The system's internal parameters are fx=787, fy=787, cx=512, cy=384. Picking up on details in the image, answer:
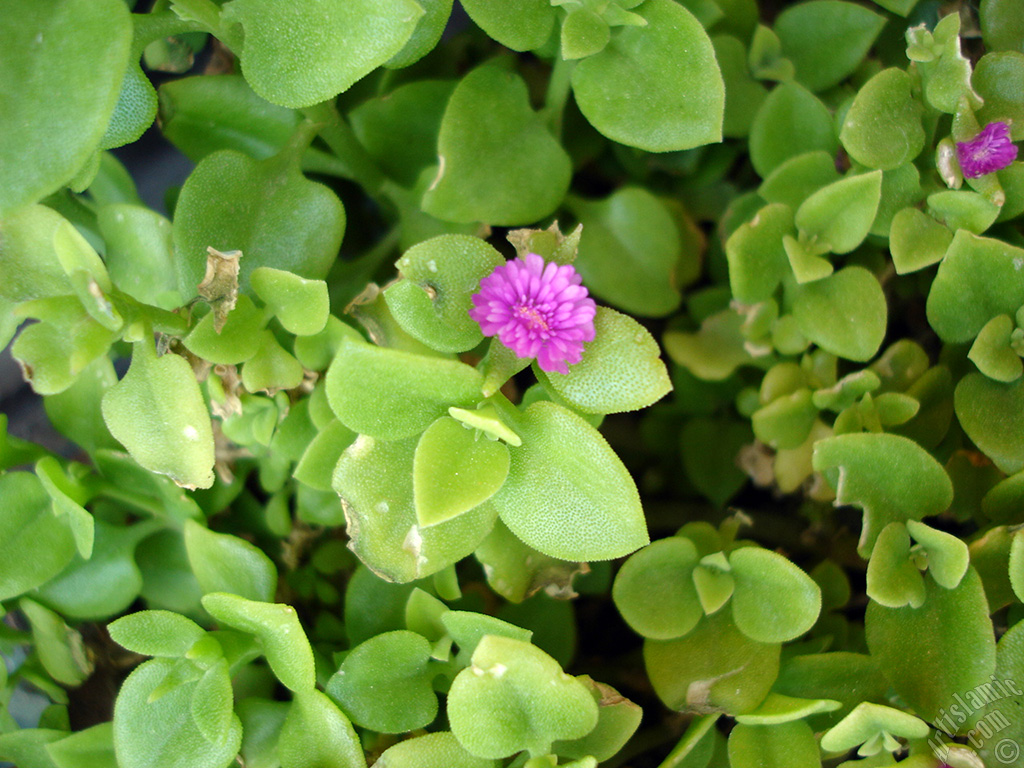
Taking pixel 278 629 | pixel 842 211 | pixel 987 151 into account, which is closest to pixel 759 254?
pixel 842 211

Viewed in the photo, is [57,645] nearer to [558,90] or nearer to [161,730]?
[161,730]

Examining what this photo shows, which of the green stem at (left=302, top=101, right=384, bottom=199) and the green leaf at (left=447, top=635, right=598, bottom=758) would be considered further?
the green stem at (left=302, top=101, right=384, bottom=199)

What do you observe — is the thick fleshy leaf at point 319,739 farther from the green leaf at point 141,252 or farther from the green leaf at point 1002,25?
the green leaf at point 1002,25

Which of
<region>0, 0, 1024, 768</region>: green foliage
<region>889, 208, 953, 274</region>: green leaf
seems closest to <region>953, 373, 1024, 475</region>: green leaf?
<region>0, 0, 1024, 768</region>: green foliage

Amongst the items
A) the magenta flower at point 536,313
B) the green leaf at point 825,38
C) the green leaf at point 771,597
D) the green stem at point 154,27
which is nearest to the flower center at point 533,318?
the magenta flower at point 536,313

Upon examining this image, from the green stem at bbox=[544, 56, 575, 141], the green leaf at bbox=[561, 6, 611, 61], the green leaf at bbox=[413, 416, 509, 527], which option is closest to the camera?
the green leaf at bbox=[413, 416, 509, 527]

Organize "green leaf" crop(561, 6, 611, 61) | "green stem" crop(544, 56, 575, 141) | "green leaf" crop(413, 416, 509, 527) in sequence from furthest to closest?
"green stem" crop(544, 56, 575, 141)
"green leaf" crop(561, 6, 611, 61)
"green leaf" crop(413, 416, 509, 527)

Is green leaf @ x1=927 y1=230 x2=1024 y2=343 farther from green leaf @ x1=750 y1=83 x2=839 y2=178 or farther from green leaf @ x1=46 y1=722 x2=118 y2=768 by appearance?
green leaf @ x1=46 y1=722 x2=118 y2=768
